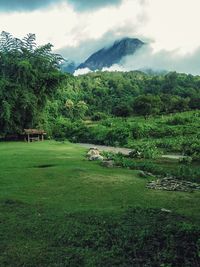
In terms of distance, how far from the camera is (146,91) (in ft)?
367

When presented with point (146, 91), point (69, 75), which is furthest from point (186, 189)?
point (146, 91)

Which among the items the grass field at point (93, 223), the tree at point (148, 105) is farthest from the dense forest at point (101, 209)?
the tree at point (148, 105)

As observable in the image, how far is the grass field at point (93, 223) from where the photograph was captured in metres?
9.03

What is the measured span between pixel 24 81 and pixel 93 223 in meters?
38.5

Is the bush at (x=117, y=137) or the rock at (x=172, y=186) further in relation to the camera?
the bush at (x=117, y=137)

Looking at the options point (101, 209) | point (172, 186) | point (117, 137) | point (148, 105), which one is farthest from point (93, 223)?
point (148, 105)

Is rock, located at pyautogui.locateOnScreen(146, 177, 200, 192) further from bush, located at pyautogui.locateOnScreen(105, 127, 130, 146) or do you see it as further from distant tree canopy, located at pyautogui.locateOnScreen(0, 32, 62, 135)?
distant tree canopy, located at pyautogui.locateOnScreen(0, 32, 62, 135)

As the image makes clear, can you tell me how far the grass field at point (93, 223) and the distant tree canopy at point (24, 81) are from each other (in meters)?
29.0

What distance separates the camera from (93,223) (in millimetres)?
11227

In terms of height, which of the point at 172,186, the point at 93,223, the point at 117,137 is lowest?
the point at 93,223

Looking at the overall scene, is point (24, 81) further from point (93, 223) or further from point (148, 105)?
point (93, 223)

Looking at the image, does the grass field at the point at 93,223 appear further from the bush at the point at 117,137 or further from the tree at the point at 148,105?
the tree at the point at 148,105

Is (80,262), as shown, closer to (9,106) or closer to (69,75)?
(9,106)

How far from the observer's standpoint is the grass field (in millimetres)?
9031
